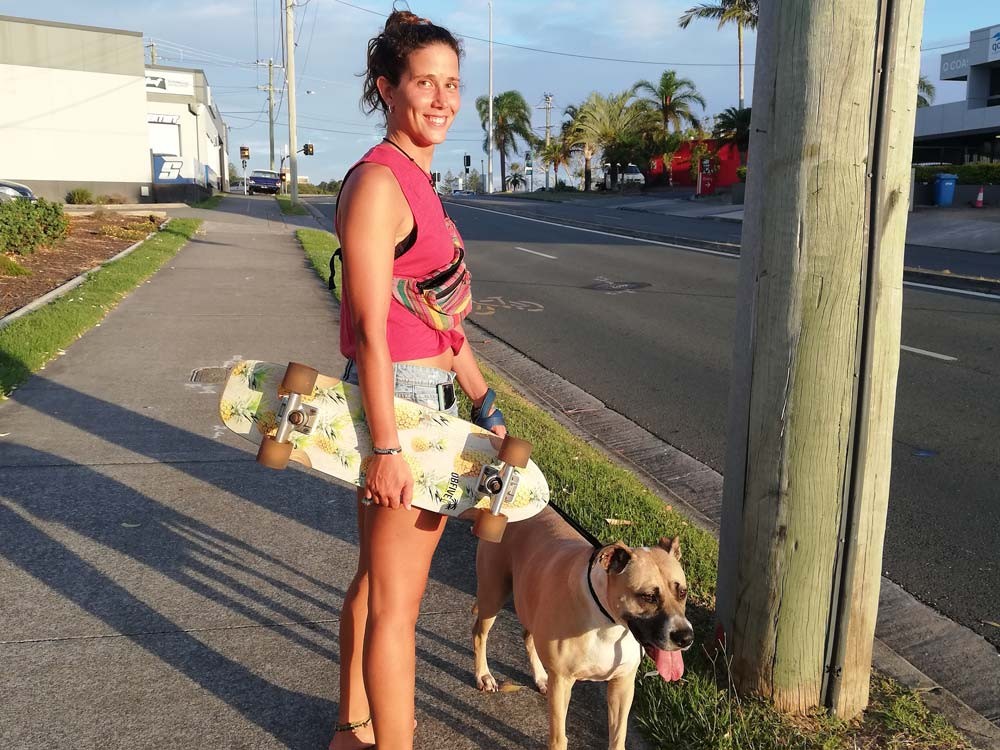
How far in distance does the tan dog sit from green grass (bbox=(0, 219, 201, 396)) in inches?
212

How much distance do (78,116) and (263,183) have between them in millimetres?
21316

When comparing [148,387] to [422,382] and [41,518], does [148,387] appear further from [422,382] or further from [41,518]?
[422,382]

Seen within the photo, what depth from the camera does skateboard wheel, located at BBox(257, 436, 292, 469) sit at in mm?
2217

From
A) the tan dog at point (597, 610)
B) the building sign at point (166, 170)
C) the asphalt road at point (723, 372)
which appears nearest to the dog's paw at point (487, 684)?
the tan dog at point (597, 610)

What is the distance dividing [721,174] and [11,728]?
48.1 metres

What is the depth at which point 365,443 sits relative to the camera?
2.22 meters

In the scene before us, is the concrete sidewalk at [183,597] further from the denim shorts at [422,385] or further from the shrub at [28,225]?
the shrub at [28,225]

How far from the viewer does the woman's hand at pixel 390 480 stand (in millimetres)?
2143

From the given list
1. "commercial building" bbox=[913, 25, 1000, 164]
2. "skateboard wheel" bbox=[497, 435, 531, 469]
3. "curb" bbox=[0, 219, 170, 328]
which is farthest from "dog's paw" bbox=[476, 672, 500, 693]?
"commercial building" bbox=[913, 25, 1000, 164]

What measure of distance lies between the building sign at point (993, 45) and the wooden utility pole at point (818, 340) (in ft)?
157

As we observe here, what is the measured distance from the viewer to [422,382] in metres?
2.30

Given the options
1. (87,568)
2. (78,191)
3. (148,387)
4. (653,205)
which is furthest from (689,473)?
(78,191)

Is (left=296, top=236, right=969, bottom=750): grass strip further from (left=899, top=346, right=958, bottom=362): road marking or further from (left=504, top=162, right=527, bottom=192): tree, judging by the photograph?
(left=504, top=162, right=527, bottom=192): tree

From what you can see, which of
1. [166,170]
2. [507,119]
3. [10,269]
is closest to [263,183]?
[166,170]
